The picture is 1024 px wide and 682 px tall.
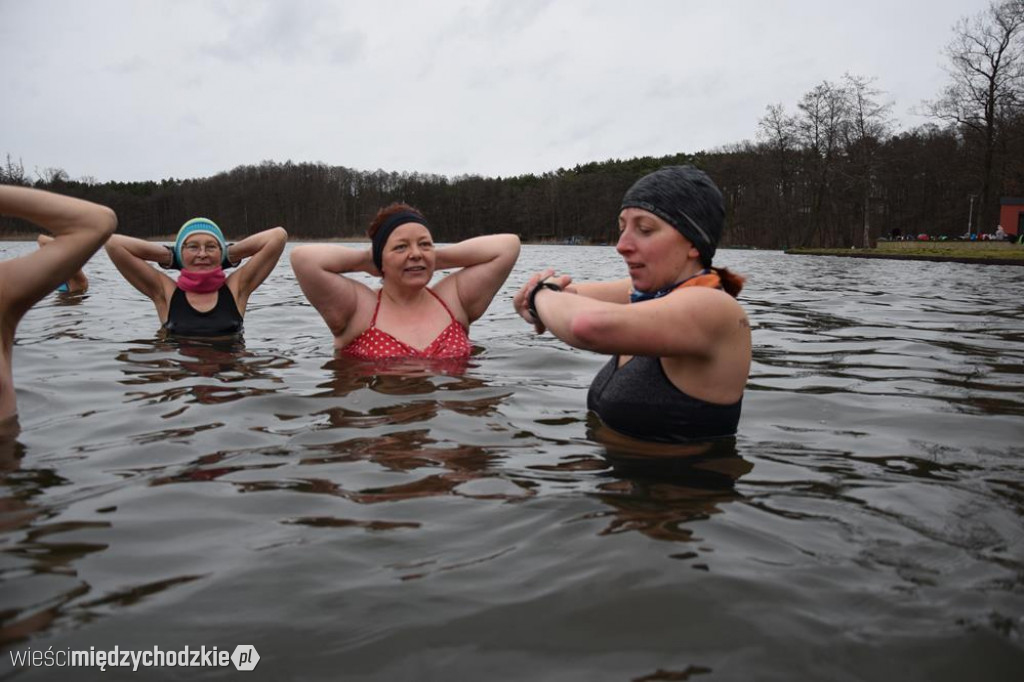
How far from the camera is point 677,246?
3414 millimetres

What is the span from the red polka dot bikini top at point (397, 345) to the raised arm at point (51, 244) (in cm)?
259

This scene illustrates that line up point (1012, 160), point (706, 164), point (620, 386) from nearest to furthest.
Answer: point (620, 386)
point (1012, 160)
point (706, 164)

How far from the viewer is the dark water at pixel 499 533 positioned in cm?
200

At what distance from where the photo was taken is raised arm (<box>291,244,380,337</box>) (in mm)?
5512

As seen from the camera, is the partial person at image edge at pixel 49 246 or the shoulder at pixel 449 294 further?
the shoulder at pixel 449 294

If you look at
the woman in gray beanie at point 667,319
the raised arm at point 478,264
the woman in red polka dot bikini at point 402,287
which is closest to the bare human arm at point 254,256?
the woman in red polka dot bikini at point 402,287

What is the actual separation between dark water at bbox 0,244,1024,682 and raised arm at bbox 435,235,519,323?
908mm

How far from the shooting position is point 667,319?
10.0 ft

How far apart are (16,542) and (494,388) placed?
3.16 m

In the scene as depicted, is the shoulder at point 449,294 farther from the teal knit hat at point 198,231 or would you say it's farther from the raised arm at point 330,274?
the teal knit hat at point 198,231

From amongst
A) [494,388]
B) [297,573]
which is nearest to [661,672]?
[297,573]

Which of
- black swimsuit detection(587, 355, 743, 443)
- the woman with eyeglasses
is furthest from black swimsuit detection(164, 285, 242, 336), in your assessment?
black swimsuit detection(587, 355, 743, 443)

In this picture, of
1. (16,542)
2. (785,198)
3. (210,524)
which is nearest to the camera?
(16,542)

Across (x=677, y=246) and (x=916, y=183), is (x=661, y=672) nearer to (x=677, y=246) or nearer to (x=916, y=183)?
(x=677, y=246)
